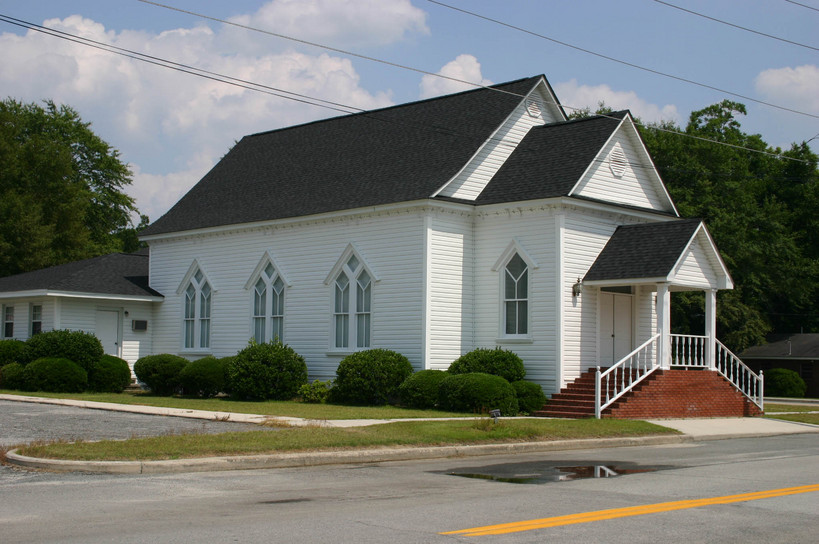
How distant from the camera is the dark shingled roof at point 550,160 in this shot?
85.0ft

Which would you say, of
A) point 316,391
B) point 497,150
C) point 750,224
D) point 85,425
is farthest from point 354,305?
point 750,224

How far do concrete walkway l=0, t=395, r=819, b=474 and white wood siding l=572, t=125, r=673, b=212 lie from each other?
268 inches

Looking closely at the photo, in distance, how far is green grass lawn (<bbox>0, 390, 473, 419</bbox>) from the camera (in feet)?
72.6

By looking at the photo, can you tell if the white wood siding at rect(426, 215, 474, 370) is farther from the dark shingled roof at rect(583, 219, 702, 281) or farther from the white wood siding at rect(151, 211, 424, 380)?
the dark shingled roof at rect(583, 219, 702, 281)

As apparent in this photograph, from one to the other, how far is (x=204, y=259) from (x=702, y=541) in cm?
2665

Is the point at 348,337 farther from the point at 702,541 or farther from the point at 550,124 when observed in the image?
the point at 702,541

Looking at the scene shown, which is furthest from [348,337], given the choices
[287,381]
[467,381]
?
[467,381]

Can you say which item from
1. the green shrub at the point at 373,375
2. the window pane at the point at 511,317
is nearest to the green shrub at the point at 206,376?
the green shrub at the point at 373,375

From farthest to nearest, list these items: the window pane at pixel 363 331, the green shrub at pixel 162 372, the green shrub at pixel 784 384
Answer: the green shrub at pixel 784 384, the green shrub at pixel 162 372, the window pane at pixel 363 331

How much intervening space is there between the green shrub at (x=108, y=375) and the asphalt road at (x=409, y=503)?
17.8 m

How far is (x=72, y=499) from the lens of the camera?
10.6 metres

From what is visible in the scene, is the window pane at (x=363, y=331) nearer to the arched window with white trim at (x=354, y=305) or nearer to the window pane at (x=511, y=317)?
the arched window with white trim at (x=354, y=305)

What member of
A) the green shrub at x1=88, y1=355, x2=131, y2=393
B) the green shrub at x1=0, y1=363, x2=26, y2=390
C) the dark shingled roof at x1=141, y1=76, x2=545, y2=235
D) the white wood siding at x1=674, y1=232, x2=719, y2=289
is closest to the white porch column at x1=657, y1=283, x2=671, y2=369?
the white wood siding at x1=674, y1=232, x2=719, y2=289

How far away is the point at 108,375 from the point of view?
30422 mm
